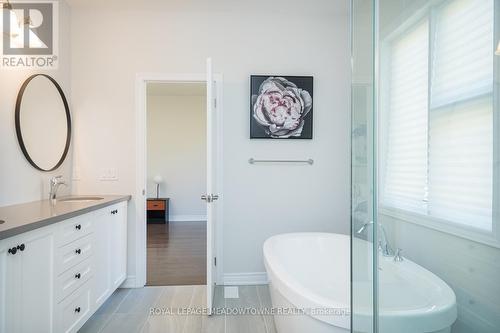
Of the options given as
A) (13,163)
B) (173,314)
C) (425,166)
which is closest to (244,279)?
(173,314)

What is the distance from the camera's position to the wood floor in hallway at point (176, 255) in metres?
2.65

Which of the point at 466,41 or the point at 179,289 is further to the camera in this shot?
the point at 179,289

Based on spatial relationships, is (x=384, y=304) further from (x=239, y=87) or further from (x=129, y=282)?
(x=129, y=282)

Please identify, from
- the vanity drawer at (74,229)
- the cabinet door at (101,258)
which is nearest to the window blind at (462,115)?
the vanity drawer at (74,229)

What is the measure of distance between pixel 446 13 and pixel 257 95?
1.67m

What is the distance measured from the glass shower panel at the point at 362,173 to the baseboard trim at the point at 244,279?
1.59 m

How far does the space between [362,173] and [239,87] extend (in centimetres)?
180

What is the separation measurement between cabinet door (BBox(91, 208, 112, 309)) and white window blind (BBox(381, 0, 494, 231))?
1.95 meters

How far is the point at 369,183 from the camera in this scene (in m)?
1.07

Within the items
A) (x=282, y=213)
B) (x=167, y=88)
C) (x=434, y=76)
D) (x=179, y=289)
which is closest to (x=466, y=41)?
(x=434, y=76)

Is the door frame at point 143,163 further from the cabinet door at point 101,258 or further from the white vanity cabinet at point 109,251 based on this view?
the cabinet door at point 101,258

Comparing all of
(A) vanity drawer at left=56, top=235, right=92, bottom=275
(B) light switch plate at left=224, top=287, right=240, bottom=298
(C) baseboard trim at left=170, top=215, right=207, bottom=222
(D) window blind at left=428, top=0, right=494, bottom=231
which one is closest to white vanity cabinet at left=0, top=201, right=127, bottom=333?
(A) vanity drawer at left=56, top=235, right=92, bottom=275

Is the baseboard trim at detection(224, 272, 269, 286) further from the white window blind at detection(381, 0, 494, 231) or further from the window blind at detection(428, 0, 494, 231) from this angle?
the window blind at detection(428, 0, 494, 231)

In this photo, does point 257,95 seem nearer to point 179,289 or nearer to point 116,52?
point 116,52
